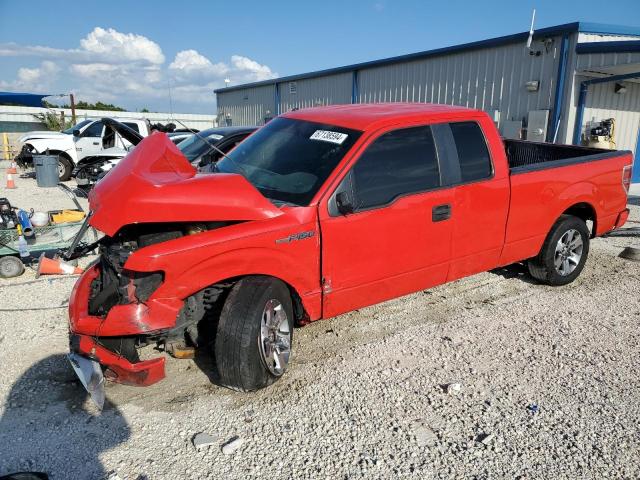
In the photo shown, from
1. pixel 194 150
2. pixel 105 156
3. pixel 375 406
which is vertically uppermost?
pixel 194 150

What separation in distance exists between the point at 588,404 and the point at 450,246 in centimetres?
159

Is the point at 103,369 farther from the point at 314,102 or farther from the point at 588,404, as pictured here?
the point at 314,102

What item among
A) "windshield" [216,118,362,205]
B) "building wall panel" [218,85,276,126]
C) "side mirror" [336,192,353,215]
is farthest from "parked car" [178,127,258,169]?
"building wall panel" [218,85,276,126]

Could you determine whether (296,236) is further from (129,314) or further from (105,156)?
(105,156)

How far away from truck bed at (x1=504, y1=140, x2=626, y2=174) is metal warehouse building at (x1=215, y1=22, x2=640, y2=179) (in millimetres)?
5443

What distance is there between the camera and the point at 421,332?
4434mm

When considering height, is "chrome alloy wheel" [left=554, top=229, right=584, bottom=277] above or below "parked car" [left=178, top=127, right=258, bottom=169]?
below

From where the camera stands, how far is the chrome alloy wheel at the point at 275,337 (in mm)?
3398

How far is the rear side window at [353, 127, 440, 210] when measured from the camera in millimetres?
3793

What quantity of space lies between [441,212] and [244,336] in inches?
77.6

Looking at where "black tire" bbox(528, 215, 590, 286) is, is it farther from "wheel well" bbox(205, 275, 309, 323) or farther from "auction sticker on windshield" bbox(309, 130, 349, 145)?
"wheel well" bbox(205, 275, 309, 323)

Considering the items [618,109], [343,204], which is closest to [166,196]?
[343,204]

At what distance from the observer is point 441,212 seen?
4.16 meters

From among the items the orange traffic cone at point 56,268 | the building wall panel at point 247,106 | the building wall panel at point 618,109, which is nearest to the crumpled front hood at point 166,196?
the orange traffic cone at point 56,268
